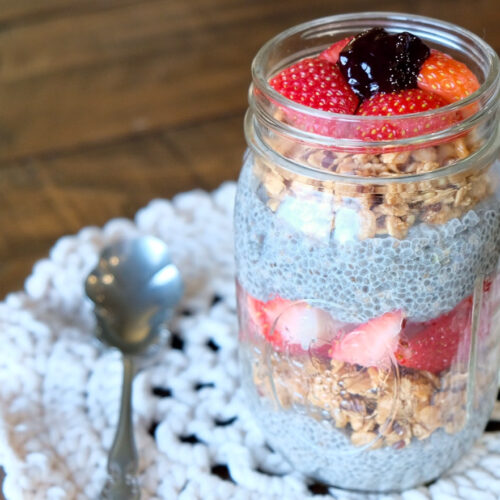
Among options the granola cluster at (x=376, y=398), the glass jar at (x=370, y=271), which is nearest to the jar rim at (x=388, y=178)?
the glass jar at (x=370, y=271)

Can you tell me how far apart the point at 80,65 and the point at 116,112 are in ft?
0.51

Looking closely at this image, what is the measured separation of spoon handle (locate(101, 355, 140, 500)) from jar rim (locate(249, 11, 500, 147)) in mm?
278

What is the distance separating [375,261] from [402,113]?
0.10m

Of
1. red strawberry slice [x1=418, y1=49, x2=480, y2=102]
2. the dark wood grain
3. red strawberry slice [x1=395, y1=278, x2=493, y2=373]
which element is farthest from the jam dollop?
the dark wood grain

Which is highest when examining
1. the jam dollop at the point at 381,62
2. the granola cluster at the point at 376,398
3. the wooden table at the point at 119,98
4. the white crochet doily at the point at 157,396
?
the jam dollop at the point at 381,62

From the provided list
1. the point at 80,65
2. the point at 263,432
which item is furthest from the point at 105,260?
the point at 80,65

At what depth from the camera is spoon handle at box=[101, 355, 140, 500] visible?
0.63 metres

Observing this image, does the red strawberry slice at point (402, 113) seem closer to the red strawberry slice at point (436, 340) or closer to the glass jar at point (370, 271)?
the glass jar at point (370, 271)

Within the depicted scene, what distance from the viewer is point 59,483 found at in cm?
Answer: 64

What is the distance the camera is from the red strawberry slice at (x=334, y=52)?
0.62 metres

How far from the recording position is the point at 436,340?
0.58 meters

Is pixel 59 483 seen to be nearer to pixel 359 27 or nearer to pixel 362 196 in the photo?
pixel 362 196

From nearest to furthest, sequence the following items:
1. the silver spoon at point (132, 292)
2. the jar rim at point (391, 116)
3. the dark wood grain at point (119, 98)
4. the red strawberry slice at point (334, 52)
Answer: the jar rim at point (391, 116) → the red strawberry slice at point (334, 52) → the silver spoon at point (132, 292) → the dark wood grain at point (119, 98)

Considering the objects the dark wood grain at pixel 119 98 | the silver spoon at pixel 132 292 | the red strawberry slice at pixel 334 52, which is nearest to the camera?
the red strawberry slice at pixel 334 52
